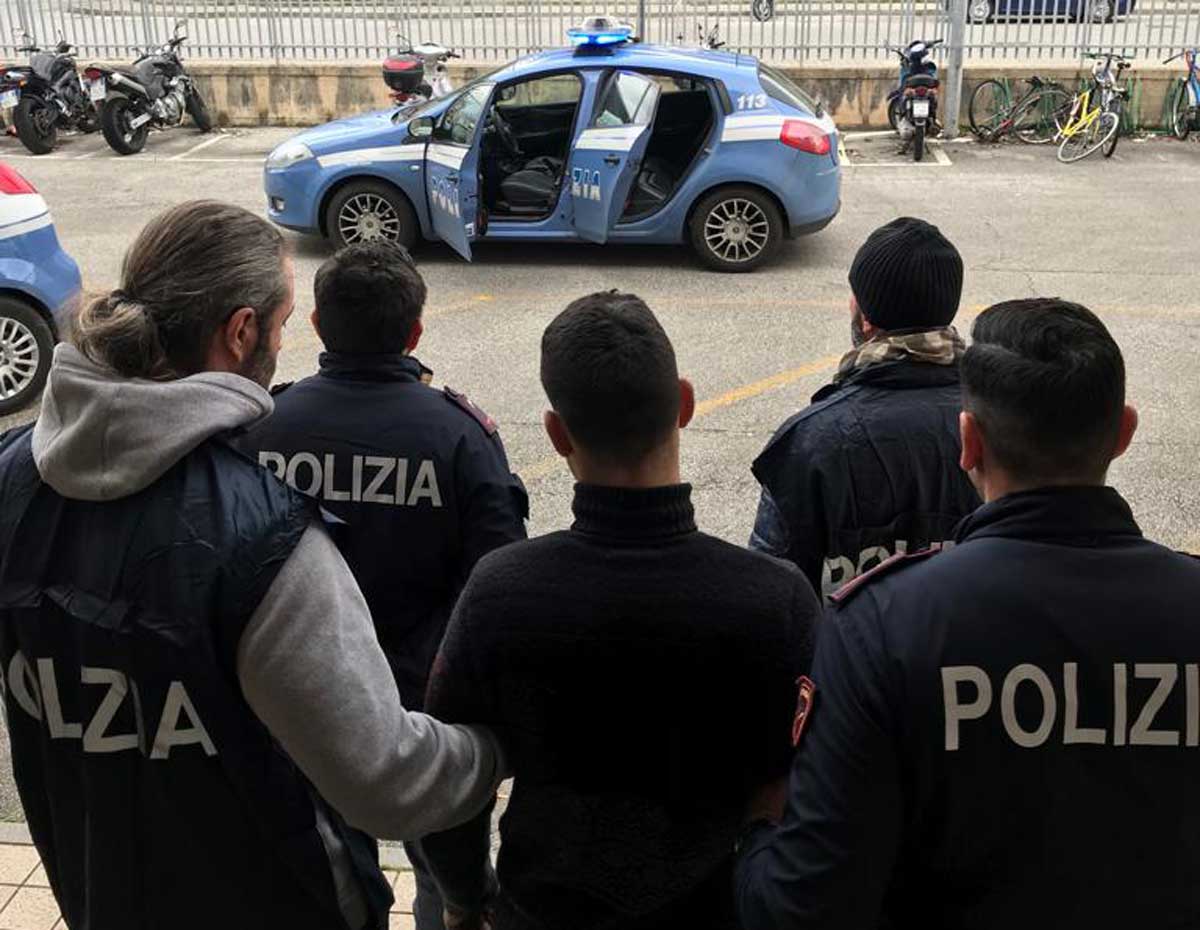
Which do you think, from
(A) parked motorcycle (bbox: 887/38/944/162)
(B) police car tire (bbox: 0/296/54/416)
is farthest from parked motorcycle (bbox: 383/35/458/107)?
(B) police car tire (bbox: 0/296/54/416)

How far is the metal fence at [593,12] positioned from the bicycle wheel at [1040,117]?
116cm

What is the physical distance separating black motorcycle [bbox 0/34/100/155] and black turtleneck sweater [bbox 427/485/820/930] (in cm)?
1452

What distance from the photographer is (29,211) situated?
22.0 ft

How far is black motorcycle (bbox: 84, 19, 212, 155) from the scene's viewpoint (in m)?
14.4

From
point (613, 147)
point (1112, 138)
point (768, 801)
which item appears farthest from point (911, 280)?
point (1112, 138)

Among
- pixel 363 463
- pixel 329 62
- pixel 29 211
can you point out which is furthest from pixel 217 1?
pixel 363 463

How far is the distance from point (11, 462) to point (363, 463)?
101 cm

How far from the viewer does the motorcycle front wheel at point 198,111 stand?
1576cm

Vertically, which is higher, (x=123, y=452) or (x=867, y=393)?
(x=123, y=452)

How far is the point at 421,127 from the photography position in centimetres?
969

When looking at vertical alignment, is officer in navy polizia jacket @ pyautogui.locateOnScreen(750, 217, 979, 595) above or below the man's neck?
below

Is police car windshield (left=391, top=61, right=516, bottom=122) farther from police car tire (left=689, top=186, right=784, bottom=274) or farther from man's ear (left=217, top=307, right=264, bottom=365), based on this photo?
man's ear (left=217, top=307, right=264, bottom=365)

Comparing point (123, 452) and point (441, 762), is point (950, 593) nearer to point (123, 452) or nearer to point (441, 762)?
point (441, 762)

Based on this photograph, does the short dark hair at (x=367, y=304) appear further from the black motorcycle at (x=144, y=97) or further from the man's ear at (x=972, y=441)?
the black motorcycle at (x=144, y=97)
